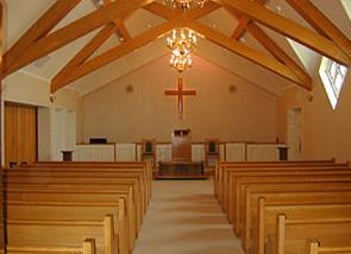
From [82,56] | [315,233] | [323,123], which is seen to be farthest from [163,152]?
[315,233]

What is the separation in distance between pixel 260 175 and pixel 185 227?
4.27 ft

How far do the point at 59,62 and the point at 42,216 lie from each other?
21.7ft

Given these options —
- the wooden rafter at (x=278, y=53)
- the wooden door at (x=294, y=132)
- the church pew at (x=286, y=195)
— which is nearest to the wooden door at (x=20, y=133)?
the wooden rafter at (x=278, y=53)

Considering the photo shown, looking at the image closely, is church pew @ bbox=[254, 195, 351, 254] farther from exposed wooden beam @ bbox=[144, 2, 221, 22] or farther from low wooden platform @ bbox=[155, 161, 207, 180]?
low wooden platform @ bbox=[155, 161, 207, 180]

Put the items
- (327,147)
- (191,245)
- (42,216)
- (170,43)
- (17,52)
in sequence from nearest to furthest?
(42,216) → (191,245) → (17,52) → (327,147) → (170,43)

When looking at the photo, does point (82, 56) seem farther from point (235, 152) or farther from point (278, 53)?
point (235, 152)

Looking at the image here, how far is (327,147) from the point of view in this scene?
28.9ft

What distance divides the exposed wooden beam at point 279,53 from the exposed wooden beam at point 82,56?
9.71 ft

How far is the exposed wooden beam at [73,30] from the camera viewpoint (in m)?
7.61

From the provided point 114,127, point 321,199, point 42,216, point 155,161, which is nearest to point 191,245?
point 321,199

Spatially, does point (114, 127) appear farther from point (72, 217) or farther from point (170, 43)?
point (72, 217)

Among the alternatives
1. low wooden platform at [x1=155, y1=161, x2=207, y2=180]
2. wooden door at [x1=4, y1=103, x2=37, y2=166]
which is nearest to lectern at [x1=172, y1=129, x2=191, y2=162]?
low wooden platform at [x1=155, y1=161, x2=207, y2=180]

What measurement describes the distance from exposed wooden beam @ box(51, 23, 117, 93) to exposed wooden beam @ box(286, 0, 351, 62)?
406 centimetres

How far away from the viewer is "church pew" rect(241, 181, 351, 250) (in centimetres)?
459
